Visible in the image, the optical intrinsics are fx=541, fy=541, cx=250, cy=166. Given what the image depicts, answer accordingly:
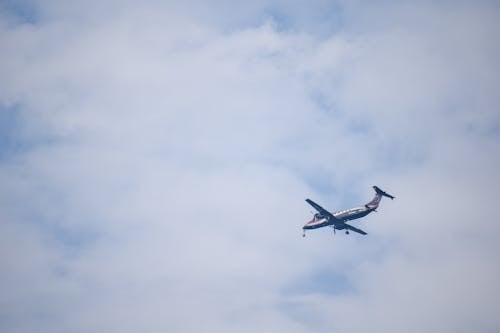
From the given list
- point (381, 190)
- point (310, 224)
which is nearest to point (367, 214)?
point (381, 190)

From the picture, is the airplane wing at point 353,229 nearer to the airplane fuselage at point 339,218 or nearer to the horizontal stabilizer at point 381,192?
the airplane fuselage at point 339,218

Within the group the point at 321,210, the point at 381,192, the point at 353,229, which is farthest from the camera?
the point at 353,229

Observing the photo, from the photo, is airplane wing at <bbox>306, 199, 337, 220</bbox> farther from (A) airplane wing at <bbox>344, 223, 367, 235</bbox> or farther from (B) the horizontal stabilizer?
(B) the horizontal stabilizer

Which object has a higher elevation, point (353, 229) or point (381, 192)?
point (353, 229)

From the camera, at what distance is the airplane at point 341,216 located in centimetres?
8412

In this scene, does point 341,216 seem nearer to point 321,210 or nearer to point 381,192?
point 321,210

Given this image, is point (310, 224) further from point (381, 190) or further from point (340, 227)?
point (381, 190)

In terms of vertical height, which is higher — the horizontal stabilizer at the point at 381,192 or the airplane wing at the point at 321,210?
the horizontal stabilizer at the point at 381,192

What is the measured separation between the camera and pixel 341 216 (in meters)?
87.4

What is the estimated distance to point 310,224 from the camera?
9319 cm

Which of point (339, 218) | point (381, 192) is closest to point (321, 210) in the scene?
point (339, 218)

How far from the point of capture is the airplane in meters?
84.1

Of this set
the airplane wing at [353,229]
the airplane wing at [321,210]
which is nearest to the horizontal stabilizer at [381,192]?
the airplane wing at [321,210]

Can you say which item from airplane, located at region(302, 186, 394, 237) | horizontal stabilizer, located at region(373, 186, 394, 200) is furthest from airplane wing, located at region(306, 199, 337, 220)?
horizontal stabilizer, located at region(373, 186, 394, 200)
